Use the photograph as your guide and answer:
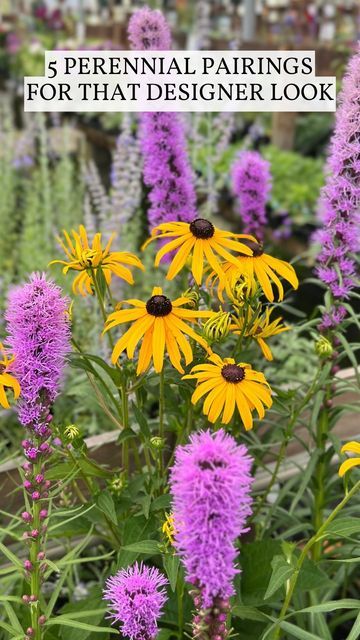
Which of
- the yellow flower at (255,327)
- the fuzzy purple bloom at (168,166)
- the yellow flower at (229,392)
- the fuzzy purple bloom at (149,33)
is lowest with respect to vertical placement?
the yellow flower at (229,392)

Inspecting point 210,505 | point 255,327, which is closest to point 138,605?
point 210,505

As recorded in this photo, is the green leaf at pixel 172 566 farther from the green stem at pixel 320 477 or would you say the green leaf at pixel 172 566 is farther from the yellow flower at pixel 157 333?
the green stem at pixel 320 477

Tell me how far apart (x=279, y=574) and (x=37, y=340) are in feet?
1.24

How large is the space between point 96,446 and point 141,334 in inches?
23.1

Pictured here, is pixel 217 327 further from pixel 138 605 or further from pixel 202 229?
pixel 138 605

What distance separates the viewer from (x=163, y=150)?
1282 mm

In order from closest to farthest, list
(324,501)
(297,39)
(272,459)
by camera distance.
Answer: (324,501) < (272,459) < (297,39)

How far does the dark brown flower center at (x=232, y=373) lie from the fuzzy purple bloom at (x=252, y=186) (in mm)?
573

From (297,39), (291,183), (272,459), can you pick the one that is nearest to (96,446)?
(272,459)

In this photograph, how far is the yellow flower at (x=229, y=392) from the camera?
2.71ft

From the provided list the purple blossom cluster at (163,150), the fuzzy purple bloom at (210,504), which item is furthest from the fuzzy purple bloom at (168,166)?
the fuzzy purple bloom at (210,504)

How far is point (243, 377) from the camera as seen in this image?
33.5 inches

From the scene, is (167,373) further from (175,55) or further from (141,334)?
(175,55)

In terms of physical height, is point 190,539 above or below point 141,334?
below
